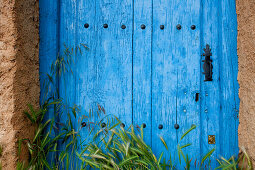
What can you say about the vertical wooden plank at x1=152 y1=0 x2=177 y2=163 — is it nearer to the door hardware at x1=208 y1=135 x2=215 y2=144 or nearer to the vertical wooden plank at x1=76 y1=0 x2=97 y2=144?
the door hardware at x1=208 y1=135 x2=215 y2=144

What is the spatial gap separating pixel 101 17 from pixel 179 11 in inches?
20.5

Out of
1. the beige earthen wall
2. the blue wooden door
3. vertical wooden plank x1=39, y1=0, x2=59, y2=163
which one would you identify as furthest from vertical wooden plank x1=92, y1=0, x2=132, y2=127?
the beige earthen wall

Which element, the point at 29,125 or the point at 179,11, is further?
the point at 179,11

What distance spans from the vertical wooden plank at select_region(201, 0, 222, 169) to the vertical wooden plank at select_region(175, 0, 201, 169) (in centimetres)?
3

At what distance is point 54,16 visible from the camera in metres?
1.40

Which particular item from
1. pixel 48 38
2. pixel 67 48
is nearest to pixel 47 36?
pixel 48 38

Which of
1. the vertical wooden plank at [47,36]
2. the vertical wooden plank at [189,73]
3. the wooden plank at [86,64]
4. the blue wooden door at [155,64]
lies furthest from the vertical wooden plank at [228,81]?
the vertical wooden plank at [47,36]

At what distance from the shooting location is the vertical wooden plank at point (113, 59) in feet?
4.57

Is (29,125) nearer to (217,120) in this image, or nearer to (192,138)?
(192,138)

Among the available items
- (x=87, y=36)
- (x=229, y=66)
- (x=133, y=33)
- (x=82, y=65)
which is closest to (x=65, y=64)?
(x=82, y=65)

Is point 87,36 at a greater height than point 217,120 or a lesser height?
greater

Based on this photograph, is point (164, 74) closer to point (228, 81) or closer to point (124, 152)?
point (228, 81)

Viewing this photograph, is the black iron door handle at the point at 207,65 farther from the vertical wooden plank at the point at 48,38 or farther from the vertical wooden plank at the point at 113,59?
the vertical wooden plank at the point at 48,38

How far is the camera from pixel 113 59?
141 cm
